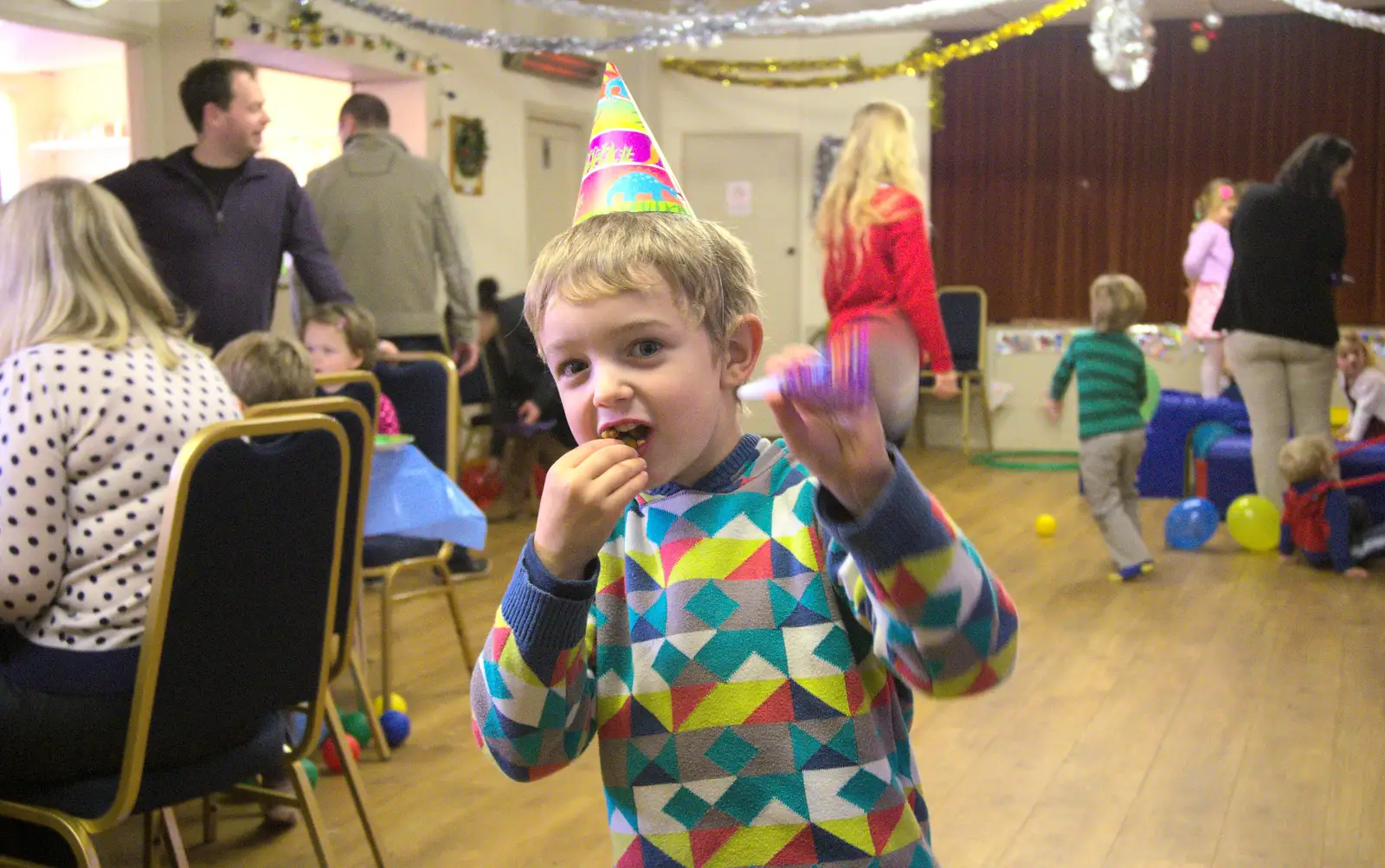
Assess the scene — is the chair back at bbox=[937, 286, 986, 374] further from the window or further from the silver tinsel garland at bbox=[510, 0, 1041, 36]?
the window

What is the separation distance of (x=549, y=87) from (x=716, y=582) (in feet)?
25.5

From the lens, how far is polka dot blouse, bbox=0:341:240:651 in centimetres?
182

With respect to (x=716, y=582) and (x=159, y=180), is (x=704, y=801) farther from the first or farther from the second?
(x=159, y=180)

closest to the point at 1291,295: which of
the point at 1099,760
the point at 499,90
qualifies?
the point at 1099,760

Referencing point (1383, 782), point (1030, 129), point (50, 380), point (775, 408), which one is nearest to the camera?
point (775, 408)

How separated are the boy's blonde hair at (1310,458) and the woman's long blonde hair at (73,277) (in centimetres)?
441

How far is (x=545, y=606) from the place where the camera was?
923mm

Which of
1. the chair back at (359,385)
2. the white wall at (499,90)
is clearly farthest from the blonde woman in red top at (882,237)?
the white wall at (499,90)

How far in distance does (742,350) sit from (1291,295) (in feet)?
15.4

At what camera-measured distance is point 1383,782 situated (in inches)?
117

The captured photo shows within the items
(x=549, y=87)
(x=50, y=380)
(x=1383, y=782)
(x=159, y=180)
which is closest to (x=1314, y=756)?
(x=1383, y=782)

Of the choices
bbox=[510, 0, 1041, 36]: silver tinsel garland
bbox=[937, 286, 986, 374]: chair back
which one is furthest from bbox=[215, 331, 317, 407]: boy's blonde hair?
bbox=[937, 286, 986, 374]: chair back

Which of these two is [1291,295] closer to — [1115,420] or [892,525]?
[1115,420]

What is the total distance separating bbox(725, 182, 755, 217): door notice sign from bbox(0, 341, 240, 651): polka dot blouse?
309 inches
